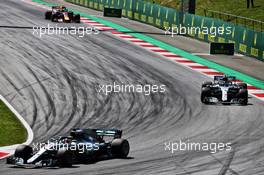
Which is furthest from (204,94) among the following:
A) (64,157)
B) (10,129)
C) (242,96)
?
(64,157)

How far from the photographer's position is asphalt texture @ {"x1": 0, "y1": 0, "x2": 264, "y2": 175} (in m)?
21.5

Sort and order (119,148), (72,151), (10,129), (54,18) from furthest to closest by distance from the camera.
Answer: (54,18) < (10,129) < (119,148) < (72,151)

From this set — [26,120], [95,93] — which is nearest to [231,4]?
[95,93]

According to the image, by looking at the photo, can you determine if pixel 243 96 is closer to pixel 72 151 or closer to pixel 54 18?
pixel 72 151

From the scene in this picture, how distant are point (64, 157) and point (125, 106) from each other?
35.3 ft

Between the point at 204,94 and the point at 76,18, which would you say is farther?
the point at 76,18

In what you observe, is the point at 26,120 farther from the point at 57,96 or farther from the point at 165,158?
the point at 165,158

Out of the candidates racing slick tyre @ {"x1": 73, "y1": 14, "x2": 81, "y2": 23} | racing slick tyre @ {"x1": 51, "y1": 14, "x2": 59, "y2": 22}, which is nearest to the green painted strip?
racing slick tyre @ {"x1": 73, "y1": 14, "x2": 81, "y2": 23}

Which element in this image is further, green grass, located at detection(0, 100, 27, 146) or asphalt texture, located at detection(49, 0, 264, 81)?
asphalt texture, located at detection(49, 0, 264, 81)

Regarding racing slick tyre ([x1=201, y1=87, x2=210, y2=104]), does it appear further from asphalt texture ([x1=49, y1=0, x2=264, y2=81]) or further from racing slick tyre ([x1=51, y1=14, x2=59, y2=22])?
racing slick tyre ([x1=51, y1=14, x2=59, y2=22])

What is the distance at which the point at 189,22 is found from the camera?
51.6 meters

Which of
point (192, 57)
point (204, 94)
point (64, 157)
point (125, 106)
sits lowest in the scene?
point (192, 57)

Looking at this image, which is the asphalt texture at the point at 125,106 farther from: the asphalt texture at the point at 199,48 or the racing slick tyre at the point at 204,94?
the asphalt texture at the point at 199,48

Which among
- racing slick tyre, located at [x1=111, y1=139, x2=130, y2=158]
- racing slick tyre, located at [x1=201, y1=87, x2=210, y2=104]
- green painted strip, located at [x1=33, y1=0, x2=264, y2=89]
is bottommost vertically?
green painted strip, located at [x1=33, y1=0, x2=264, y2=89]
